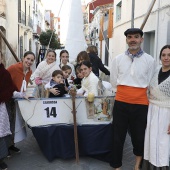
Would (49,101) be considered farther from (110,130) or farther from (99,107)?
(110,130)

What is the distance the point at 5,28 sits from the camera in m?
16.7

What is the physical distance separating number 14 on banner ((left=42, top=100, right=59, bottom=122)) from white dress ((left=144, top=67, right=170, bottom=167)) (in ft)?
4.14

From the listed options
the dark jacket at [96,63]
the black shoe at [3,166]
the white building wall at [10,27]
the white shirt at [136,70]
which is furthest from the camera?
the white building wall at [10,27]

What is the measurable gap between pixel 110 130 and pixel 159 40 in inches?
207

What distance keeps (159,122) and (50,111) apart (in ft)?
4.80

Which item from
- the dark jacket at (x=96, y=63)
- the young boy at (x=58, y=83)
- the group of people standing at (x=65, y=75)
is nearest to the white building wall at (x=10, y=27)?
the dark jacket at (x=96, y=63)

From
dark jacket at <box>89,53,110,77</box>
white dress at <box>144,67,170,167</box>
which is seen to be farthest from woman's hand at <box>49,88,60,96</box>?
dark jacket at <box>89,53,110,77</box>

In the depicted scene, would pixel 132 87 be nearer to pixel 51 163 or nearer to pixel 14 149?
pixel 51 163

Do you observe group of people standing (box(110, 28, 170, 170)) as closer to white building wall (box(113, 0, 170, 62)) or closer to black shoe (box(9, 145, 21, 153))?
black shoe (box(9, 145, 21, 153))

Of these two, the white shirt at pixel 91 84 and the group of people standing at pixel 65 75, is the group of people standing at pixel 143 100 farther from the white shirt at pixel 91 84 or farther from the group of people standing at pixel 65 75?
the group of people standing at pixel 65 75

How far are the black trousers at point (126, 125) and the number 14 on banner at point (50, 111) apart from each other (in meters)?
0.82

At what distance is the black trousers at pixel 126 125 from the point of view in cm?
330

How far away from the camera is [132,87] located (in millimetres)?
3242

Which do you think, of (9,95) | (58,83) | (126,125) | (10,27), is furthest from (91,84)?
(10,27)
